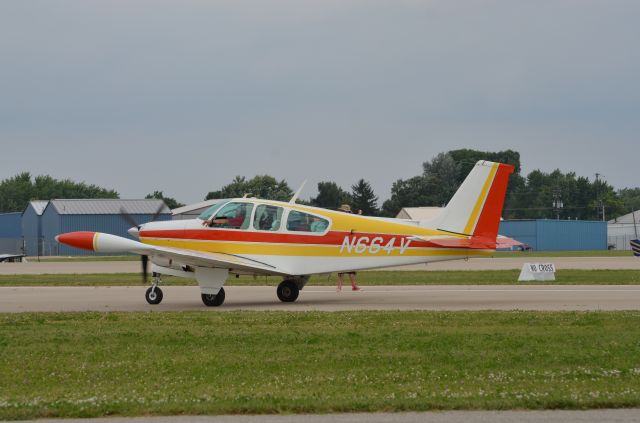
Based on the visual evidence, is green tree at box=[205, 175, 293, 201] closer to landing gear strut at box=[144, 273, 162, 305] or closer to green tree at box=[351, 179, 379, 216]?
green tree at box=[351, 179, 379, 216]

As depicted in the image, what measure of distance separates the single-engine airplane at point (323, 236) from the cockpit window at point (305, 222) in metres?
0.02

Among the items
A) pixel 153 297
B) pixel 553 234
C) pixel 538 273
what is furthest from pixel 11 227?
pixel 153 297

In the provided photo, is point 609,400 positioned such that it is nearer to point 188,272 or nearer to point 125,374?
point 125,374

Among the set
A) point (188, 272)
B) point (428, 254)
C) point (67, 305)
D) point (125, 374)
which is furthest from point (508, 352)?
point (67, 305)

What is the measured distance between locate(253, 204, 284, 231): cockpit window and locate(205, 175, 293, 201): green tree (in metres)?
66.0

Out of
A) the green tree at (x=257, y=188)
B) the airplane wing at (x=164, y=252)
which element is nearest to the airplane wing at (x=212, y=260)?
the airplane wing at (x=164, y=252)

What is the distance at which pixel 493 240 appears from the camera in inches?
845

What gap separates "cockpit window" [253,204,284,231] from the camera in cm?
2159

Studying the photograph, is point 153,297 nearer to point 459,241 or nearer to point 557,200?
point 459,241

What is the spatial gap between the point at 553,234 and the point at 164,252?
9419 centimetres

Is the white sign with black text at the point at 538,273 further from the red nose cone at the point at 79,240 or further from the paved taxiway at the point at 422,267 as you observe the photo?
the red nose cone at the point at 79,240

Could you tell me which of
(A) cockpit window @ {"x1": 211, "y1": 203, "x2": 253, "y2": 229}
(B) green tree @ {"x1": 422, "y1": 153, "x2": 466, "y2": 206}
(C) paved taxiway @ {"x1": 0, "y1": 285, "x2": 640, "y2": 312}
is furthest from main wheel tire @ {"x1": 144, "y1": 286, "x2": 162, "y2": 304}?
(B) green tree @ {"x1": 422, "y1": 153, "x2": 466, "y2": 206}

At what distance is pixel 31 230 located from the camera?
100938 mm

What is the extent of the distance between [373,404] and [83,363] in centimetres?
464
